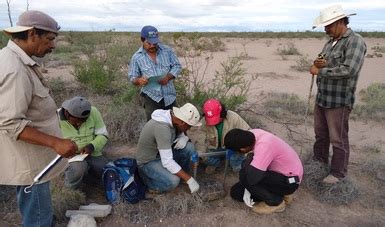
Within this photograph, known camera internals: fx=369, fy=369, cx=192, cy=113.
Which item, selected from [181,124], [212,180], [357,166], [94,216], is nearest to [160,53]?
[181,124]

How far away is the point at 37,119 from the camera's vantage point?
212 centimetres

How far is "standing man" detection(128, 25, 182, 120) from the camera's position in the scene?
427 cm

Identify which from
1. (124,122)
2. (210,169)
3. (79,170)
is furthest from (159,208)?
(124,122)

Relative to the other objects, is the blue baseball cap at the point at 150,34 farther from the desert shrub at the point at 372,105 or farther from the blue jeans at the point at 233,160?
the desert shrub at the point at 372,105

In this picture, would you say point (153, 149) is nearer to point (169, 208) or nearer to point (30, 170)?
point (169, 208)

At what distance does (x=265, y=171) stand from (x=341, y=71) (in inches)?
46.2

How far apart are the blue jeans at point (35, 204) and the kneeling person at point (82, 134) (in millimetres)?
1262

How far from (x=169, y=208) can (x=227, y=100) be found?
2.55 m

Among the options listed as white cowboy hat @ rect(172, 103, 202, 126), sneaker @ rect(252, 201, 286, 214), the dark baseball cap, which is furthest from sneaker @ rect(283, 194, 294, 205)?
the dark baseball cap

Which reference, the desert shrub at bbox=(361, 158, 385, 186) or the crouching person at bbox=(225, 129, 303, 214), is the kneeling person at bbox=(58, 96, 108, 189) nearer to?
the crouching person at bbox=(225, 129, 303, 214)

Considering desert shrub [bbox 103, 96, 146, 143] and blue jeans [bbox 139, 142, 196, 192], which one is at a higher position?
desert shrub [bbox 103, 96, 146, 143]

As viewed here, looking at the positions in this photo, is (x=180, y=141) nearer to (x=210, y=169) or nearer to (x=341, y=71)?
(x=210, y=169)

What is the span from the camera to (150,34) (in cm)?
409

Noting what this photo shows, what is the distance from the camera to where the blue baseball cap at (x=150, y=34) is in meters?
4.07
